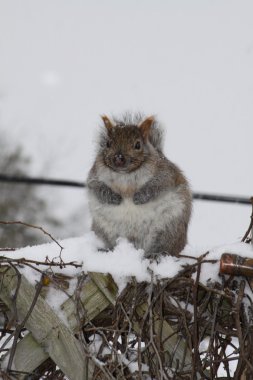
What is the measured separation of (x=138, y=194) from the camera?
2.91 meters

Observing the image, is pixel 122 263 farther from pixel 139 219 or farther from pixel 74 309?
pixel 139 219

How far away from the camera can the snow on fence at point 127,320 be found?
216 cm

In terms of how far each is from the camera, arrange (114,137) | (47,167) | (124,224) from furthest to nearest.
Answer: (47,167) → (114,137) → (124,224)

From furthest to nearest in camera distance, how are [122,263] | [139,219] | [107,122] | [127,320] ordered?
[107,122]
[139,219]
[122,263]
[127,320]

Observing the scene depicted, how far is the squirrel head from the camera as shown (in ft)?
9.73

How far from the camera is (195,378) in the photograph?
7.00ft

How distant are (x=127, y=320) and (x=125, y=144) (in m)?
1.10

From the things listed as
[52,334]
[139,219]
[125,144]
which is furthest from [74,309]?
[125,144]

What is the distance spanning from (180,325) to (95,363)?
0.31 meters

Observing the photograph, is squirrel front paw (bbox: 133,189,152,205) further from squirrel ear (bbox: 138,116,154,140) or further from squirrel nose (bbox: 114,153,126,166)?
squirrel ear (bbox: 138,116,154,140)

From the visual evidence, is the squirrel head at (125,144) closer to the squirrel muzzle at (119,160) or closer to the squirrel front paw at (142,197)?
the squirrel muzzle at (119,160)

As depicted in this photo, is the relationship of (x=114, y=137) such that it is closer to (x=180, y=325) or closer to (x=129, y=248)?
(x=129, y=248)

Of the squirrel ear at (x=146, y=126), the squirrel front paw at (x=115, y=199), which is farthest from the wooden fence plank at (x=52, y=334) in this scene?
the squirrel ear at (x=146, y=126)

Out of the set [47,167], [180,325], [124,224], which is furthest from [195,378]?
[47,167]
